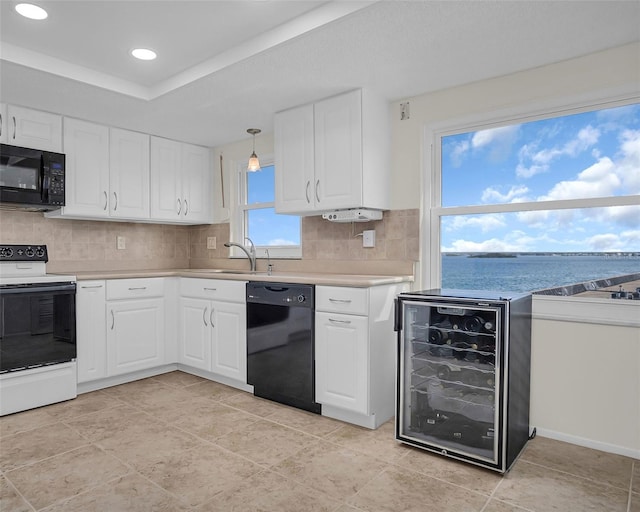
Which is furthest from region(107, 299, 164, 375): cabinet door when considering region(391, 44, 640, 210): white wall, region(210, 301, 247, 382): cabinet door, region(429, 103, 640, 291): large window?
region(429, 103, 640, 291): large window

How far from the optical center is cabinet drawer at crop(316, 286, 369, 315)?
8.62 ft

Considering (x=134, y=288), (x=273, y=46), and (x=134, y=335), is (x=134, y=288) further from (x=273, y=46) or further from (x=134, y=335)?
(x=273, y=46)

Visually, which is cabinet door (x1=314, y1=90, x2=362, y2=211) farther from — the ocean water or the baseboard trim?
the baseboard trim

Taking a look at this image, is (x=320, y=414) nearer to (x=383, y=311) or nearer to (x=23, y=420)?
(x=383, y=311)

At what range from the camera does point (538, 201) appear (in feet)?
8.64

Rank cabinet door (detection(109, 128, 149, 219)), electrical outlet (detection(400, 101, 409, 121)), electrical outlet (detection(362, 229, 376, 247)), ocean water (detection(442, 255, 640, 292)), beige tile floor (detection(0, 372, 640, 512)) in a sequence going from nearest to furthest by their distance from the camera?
beige tile floor (detection(0, 372, 640, 512)) < ocean water (detection(442, 255, 640, 292)) < electrical outlet (detection(400, 101, 409, 121)) < electrical outlet (detection(362, 229, 376, 247)) < cabinet door (detection(109, 128, 149, 219))

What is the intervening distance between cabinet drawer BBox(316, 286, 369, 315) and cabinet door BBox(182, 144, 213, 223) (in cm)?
211

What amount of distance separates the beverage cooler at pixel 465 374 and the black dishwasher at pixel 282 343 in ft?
2.24

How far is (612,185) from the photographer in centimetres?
241

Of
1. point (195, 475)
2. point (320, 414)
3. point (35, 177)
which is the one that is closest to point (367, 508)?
point (195, 475)

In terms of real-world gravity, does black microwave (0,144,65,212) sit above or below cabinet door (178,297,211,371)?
above

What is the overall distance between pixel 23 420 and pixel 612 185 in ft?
12.5

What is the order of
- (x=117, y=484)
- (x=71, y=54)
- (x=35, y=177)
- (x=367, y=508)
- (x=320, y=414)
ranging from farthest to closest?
(x=35, y=177)
(x=320, y=414)
(x=71, y=54)
(x=117, y=484)
(x=367, y=508)

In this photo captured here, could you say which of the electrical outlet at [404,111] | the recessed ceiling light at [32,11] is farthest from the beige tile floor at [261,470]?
the recessed ceiling light at [32,11]
